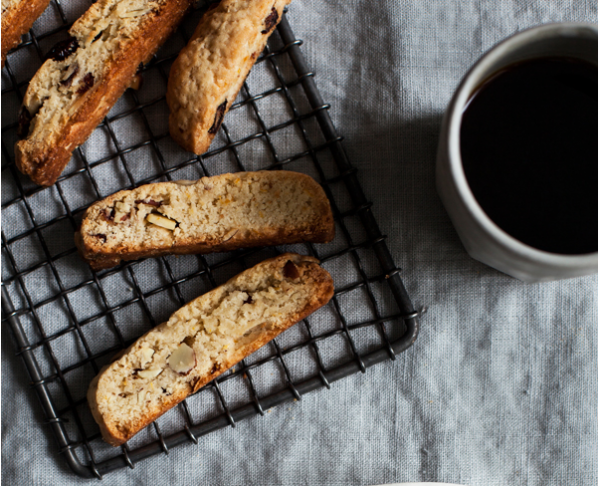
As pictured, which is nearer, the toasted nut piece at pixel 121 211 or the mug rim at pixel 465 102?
the mug rim at pixel 465 102

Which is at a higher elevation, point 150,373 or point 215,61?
point 215,61

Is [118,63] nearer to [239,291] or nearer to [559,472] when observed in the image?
[239,291]

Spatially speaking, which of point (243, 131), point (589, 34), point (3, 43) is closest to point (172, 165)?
point (243, 131)

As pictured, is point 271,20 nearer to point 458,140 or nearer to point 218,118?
point 218,118

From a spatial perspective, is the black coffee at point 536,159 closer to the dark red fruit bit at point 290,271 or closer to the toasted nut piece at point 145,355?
the dark red fruit bit at point 290,271

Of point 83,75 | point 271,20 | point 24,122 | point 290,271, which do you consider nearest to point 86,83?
point 83,75

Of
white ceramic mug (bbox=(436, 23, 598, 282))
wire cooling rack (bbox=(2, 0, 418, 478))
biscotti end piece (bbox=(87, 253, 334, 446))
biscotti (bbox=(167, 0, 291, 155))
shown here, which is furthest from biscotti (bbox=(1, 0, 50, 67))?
white ceramic mug (bbox=(436, 23, 598, 282))

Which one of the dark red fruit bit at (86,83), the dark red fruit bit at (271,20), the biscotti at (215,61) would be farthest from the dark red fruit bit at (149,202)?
the dark red fruit bit at (271,20)
